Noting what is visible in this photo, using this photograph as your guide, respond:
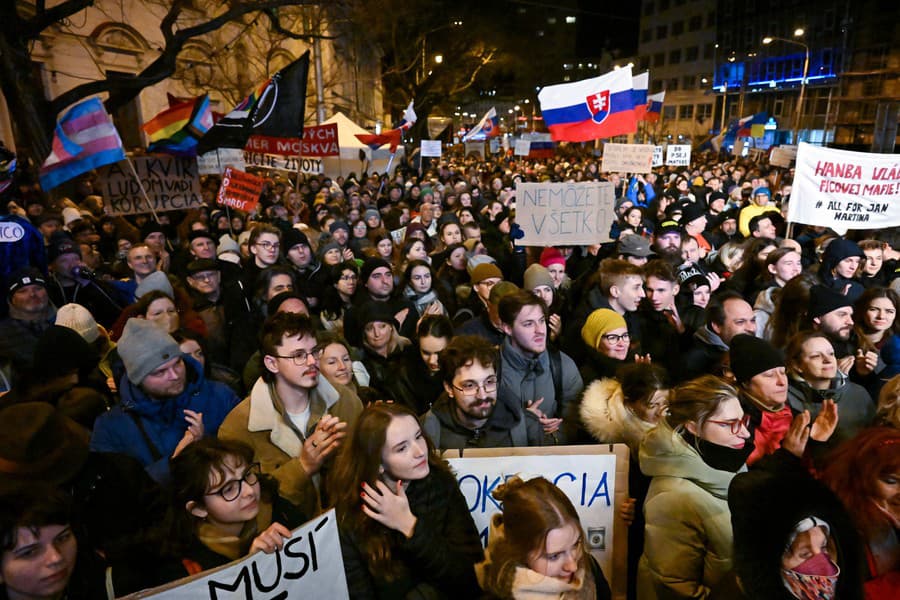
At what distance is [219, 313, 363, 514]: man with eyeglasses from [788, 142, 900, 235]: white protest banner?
537 centimetres

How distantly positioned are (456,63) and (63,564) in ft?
116

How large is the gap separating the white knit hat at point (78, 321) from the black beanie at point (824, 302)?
16.5ft

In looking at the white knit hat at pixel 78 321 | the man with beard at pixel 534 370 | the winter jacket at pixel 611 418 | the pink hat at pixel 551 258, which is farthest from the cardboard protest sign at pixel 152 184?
the winter jacket at pixel 611 418

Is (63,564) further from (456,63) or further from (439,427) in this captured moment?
(456,63)

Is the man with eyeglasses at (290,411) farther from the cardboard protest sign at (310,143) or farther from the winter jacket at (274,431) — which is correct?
the cardboard protest sign at (310,143)

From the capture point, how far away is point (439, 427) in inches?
111

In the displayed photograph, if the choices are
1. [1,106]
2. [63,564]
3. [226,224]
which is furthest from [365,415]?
[1,106]

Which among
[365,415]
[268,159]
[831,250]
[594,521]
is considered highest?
[268,159]

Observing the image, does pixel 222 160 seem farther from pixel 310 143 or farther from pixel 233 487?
pixel 233 487

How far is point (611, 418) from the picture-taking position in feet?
9.48

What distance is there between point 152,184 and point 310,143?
3.40 meters

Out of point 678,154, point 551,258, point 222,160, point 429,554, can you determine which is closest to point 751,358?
point 429,554

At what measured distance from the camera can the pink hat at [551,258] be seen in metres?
5.98

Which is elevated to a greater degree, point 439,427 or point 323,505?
point 439,427
